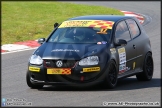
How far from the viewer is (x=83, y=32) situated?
519 inches

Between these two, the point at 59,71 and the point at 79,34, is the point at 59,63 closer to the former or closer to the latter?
the point at 59,71

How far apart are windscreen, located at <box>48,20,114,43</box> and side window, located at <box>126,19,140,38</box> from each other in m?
0.79

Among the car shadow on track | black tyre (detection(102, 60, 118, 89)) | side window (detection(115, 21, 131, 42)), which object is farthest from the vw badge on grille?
side window (detection(115, 21, 131, 42))

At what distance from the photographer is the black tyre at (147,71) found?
1388 cm

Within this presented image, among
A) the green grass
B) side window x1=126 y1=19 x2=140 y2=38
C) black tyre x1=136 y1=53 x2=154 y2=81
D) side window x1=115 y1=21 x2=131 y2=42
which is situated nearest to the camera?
side window x1=115 y1=21 x2=131 y2=42

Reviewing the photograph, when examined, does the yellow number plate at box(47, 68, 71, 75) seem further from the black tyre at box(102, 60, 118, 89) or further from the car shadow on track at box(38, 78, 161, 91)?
the black tyre at box(102, 60, 118, 89)

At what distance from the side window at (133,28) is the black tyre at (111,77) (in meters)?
1.58

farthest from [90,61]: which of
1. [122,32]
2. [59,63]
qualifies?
[122,32]

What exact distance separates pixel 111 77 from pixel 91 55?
675mm

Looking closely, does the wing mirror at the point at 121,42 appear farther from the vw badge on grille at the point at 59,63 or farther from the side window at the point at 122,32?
the vw badge on grille at the point at 59,63

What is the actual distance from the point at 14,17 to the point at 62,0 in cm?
854

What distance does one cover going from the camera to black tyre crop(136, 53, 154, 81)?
45.5ft

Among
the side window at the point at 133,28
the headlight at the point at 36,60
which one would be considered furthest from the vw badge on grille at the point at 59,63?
the side window at the point at 133,28

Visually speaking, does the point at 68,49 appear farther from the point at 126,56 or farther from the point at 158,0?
the point at 158,0
